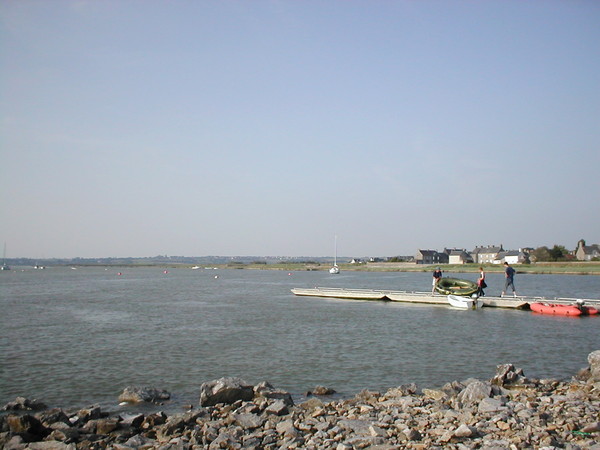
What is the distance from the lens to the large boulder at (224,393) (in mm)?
13542

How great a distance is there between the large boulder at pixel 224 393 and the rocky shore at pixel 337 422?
25 millimetres

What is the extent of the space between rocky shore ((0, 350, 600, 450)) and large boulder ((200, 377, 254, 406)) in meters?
0.02

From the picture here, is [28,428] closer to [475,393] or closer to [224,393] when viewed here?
[224,393]

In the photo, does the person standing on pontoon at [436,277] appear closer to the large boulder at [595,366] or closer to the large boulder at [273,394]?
the large boulder at [595,366]

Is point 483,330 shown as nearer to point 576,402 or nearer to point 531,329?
point 531,329

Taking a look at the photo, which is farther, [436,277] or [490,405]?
[436,277]

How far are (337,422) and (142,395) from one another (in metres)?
5.84

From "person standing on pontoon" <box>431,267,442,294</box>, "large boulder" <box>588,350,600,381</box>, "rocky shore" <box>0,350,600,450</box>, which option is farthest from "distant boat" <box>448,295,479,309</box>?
"rocky shore" <box>0,350,600,450</box>

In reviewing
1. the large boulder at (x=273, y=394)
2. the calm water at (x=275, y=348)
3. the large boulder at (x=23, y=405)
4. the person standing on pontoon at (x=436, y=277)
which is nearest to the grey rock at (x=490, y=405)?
the calm water at (x=275, y=348)

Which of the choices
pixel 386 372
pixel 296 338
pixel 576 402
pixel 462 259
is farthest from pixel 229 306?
pixel 462 259

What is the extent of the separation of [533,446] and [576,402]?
11.6 feet

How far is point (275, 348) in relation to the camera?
2272 centimetres

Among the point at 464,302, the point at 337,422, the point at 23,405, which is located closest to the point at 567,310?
the point at 464,302

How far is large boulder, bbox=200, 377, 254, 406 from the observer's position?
1354 cm
